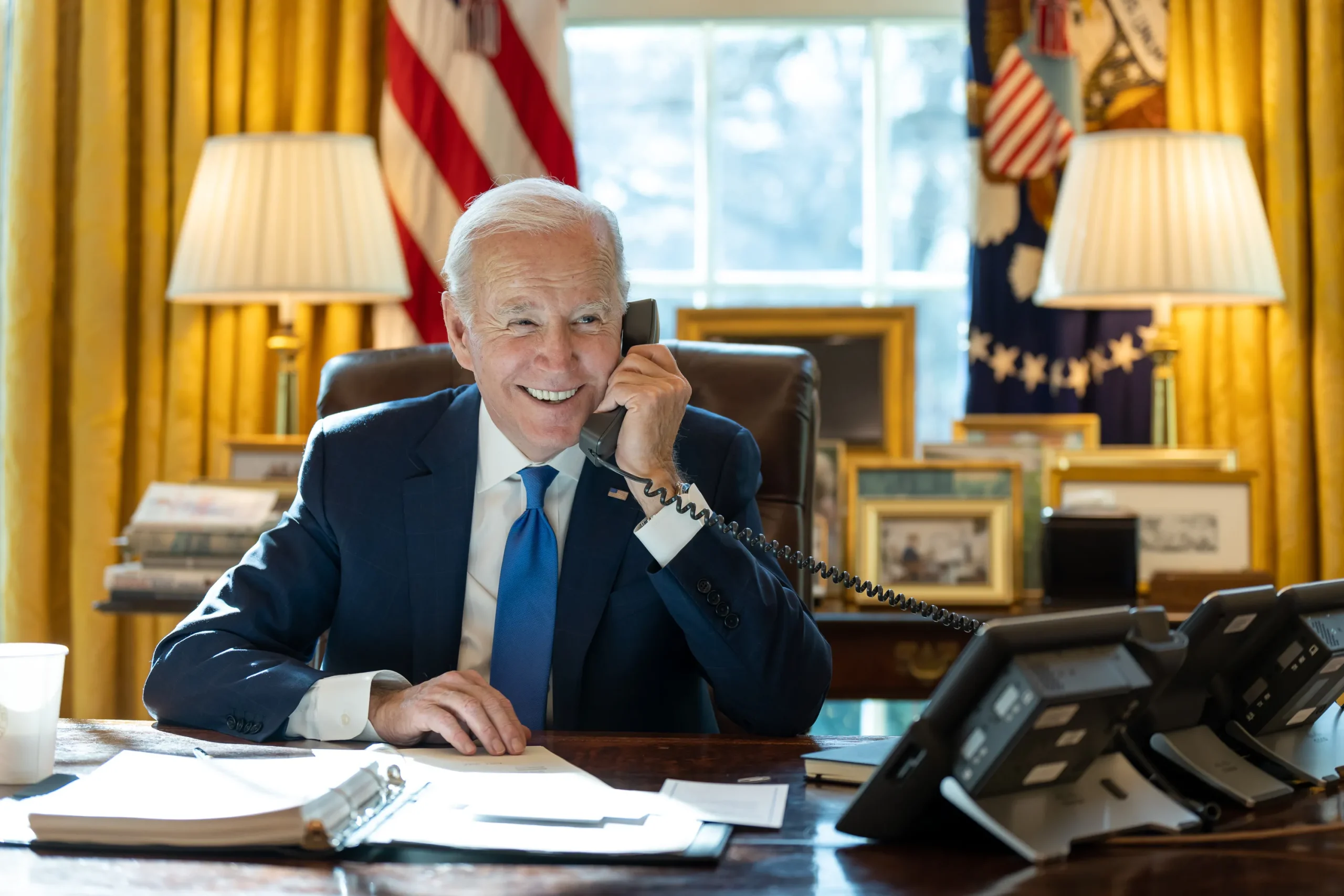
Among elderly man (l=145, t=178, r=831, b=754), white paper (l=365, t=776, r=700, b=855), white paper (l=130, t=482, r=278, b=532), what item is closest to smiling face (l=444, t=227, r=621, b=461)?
elderly man (l=145, t=178, r=831, b=754)

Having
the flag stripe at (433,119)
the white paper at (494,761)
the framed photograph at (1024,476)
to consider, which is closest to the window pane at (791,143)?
the flag stripe at (433,119)

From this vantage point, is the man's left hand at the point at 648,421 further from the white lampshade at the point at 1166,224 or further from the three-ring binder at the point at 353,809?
the white lampshade at the point at 1166,224

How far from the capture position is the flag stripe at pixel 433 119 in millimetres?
2971

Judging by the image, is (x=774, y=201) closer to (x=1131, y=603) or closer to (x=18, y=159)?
(x=1131, y=603)

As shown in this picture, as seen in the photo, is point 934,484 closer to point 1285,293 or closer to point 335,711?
point 1285,293

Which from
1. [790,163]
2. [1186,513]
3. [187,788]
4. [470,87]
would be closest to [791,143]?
[790,163]

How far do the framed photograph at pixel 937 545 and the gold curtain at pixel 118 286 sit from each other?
1.31 metres

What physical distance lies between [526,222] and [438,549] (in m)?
0.42

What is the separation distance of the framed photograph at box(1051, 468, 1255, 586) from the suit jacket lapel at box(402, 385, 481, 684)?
1.35 meters

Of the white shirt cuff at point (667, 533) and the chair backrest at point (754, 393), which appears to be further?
the chair backrest at point (754, 393)

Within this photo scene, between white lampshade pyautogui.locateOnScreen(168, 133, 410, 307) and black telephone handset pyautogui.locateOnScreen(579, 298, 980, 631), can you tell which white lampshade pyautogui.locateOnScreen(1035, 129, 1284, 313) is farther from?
white lampshade pyautogui.locateOnScreen(168, 133, 410, 307)

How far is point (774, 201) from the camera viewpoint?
3174 millimetres

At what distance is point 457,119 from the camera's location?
3016 mm

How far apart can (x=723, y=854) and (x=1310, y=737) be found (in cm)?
59
